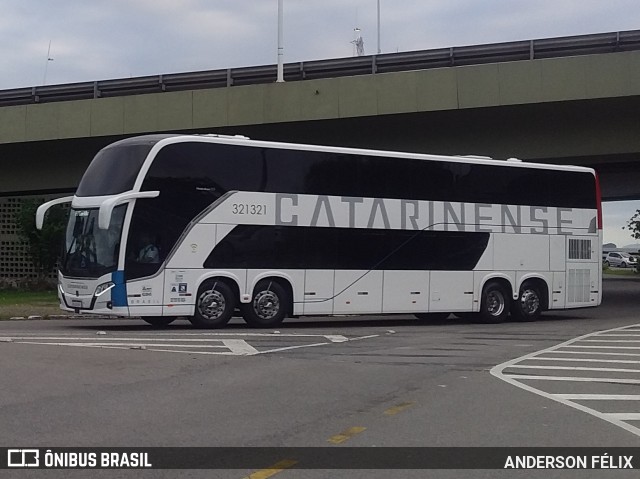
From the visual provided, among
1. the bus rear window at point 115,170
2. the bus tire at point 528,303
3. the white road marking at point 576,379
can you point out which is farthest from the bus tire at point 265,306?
the white road marking at point 576,379

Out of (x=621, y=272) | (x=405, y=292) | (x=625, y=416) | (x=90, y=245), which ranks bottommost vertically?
(x=625, y=416)

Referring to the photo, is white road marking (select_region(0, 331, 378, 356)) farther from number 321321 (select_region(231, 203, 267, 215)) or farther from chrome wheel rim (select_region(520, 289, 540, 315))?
chrome wheel rim (select_region(520, 289, 540, 315))

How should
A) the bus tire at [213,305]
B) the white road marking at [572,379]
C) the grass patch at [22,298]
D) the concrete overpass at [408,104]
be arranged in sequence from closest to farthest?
the white road marking at [572,379]
the bus tire at [213,305]
the concrete overpass at [408,104]
the grass patch at [22,298]

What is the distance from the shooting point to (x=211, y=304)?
765 inches

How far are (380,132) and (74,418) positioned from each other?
75.2 feet

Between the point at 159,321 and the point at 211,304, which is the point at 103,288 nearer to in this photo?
the point at 211,304

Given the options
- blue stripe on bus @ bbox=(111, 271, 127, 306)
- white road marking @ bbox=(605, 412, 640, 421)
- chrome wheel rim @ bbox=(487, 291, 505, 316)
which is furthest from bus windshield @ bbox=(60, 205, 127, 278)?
white road marking @ bbox=(605, 412, 640, 421)

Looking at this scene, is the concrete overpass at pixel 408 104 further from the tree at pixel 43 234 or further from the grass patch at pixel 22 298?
the tree at pixel 43 234

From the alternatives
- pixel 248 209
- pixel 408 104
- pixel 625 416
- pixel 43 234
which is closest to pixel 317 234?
pixel 248 209

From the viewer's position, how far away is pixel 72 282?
61.9 ft

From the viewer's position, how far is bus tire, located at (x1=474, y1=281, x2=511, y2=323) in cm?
2355

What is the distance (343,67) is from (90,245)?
46.6ft

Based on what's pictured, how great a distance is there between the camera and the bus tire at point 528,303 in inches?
957
